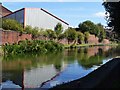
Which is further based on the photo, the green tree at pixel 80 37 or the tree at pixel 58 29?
the green tree at pixel 80 37

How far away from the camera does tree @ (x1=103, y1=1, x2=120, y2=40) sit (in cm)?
1450

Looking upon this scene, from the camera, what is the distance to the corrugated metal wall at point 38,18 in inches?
2751

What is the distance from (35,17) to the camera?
70812mm

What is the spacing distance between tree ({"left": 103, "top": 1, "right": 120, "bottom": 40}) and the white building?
53.4m

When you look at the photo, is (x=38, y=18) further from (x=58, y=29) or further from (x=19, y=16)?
(x=58, y=29)

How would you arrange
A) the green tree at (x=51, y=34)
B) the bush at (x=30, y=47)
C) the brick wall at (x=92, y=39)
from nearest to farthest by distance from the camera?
the bush at (x=30, y=47), the green tree at (x=51, y=34), the brick wall at (x=92, y=39)

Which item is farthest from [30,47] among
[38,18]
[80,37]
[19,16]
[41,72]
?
[80,37]

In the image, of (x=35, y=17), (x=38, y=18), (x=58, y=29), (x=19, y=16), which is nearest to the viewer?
(x=35, y=17)

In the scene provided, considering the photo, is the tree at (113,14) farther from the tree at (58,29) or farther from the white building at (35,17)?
the tree at (58,29)

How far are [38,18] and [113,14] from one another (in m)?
57.0

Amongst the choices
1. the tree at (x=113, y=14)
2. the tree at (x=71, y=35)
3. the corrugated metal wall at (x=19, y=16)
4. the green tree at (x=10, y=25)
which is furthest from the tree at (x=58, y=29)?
the tree at (x=113, y=14)

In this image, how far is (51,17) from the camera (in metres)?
75.7

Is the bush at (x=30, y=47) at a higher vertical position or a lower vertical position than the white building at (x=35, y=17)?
lower

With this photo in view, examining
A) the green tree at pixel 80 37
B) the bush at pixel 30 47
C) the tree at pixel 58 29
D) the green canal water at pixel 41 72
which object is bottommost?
the green canal water at pixel 41 72
